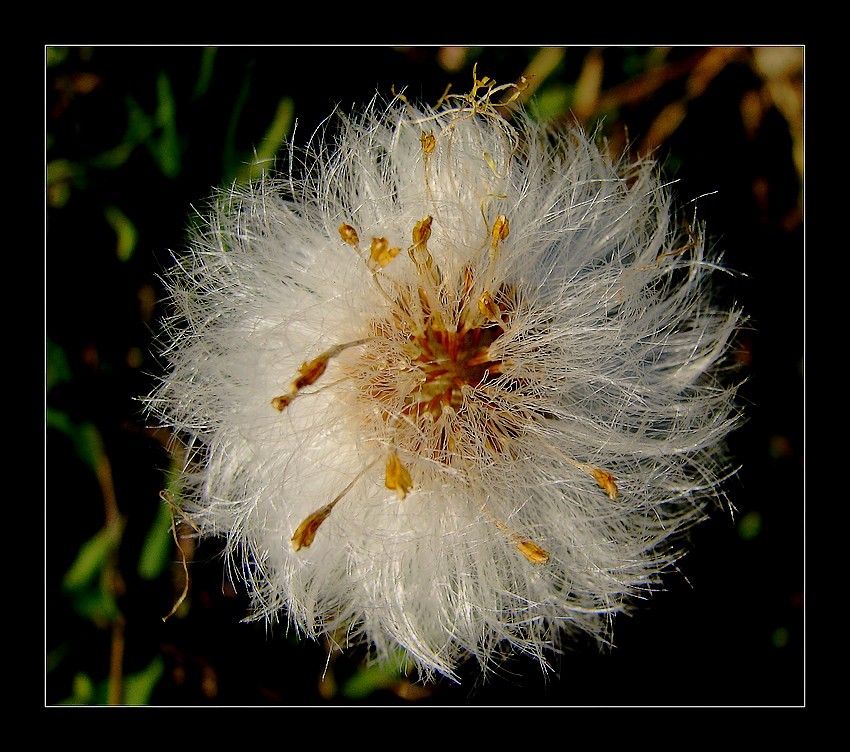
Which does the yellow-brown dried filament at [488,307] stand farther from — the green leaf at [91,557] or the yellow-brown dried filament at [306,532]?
the green leaf at [91,557]

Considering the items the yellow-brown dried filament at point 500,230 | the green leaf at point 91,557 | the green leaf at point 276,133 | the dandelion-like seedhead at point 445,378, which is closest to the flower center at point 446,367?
the dandelion-like seedhead at point 445,378

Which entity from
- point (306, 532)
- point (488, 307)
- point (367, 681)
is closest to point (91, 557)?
point (367, 681)

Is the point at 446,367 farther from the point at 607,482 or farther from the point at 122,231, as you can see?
the point at 122,231

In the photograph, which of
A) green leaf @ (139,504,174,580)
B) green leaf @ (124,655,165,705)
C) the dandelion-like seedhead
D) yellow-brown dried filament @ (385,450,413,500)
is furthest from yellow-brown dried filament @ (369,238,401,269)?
green leaf @ (124,655,165,705)

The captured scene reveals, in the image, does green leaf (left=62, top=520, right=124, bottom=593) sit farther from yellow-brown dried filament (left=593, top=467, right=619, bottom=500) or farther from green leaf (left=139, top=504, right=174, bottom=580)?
yellow-brown dried filament (left=593, top=467, right=619, bottom=500)

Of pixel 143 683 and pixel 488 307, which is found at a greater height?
pixel 488 307

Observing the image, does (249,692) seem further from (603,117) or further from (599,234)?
(603,117)
